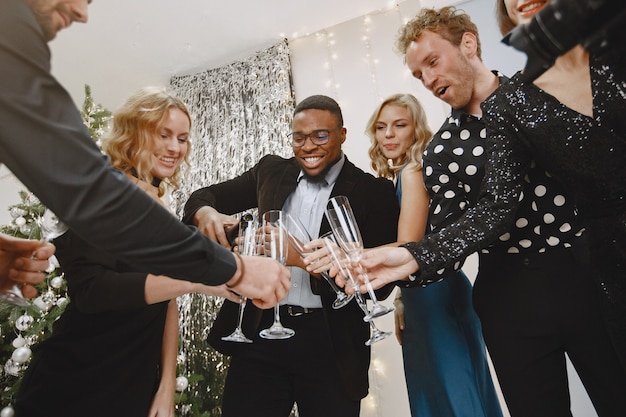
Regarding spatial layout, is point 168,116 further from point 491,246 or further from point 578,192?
point 578,192

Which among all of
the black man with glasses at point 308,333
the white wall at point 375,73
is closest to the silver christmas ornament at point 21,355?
the black man with glasses at point 308,333

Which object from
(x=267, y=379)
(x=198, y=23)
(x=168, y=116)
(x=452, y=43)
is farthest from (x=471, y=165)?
(x=198, y=23)

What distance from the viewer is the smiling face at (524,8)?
3.35 ft

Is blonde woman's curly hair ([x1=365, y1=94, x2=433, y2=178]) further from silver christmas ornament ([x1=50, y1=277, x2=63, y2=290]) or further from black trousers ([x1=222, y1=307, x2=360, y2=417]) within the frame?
silver christmas ornament ([x1=50, y1=277, x2=63, y2=290])

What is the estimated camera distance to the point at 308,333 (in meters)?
1.48

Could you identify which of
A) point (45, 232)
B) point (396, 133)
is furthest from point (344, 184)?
point (45, 232)

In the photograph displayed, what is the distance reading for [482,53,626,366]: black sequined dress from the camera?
848 millimetres

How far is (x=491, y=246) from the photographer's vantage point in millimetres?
1126

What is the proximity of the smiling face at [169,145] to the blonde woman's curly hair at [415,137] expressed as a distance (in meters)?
1.03

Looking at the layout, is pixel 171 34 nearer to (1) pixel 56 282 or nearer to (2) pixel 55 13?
(1) pixel 56 282

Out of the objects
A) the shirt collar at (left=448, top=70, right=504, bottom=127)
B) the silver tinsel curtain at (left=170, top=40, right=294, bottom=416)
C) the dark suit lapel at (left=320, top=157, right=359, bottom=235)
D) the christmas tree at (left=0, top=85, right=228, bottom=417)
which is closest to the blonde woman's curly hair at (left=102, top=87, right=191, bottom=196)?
the christmas tree at (left=0, top=85, right=228, bottom=417)

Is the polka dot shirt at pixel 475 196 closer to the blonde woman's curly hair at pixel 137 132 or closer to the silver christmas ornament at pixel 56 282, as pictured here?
the blonde woman's curly hair at pixel 137 132

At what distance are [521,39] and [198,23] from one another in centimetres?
356

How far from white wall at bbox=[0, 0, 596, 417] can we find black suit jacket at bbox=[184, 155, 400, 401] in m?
1.44
